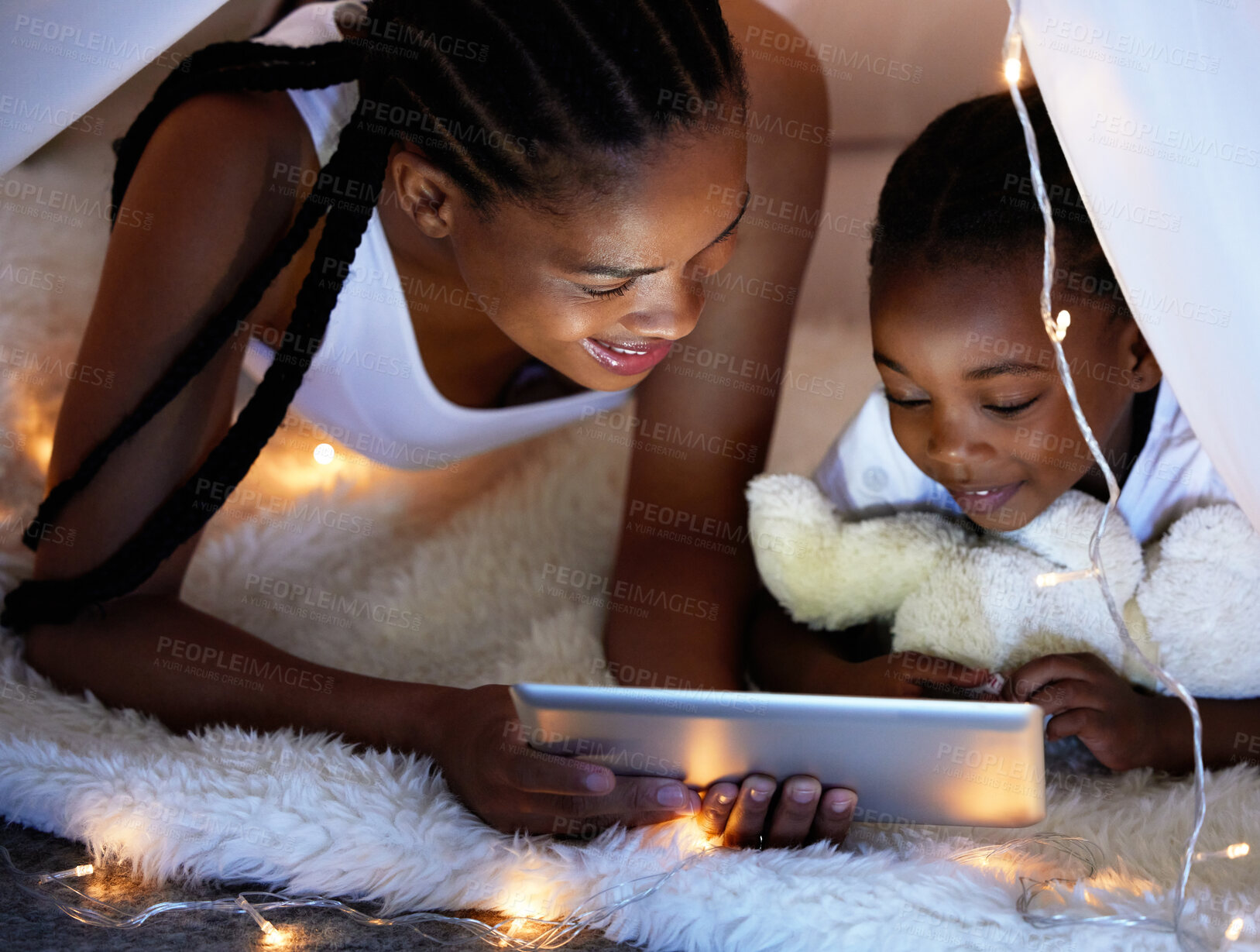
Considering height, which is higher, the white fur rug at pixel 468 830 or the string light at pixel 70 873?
the white fur rug at pixel 468 830

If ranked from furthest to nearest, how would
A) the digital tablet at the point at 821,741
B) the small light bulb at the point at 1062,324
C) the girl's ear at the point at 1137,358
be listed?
the girl's ear at the point at 1137,358 < the small light bulb at the point at 1062,324 < the digital tablet at the point at 821,741

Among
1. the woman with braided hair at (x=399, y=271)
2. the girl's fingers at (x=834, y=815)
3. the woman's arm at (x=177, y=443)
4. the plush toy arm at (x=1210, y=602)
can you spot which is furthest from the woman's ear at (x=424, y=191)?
the plush toy arm at (x=1210, y=602)

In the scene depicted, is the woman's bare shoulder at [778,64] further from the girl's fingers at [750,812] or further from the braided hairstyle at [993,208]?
the girl's fingers at [750,812]

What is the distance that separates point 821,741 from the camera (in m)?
0.71

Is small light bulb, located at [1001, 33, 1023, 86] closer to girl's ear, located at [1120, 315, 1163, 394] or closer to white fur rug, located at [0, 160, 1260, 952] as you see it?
girl's ear, located at [1120, 315, 1163, 394]

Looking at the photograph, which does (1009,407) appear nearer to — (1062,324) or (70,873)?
(1062,324)

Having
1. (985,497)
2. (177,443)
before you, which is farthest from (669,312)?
(177,443)

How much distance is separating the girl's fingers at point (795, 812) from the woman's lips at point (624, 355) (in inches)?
16.3

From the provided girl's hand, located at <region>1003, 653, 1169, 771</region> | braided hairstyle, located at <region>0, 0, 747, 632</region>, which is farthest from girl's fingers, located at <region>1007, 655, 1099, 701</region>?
braided hairstyle, located at <region>0, 0, 747, 632</region>

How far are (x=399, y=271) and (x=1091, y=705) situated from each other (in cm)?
79

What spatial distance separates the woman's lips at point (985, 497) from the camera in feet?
3.31

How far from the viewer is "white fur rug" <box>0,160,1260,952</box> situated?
0.70m

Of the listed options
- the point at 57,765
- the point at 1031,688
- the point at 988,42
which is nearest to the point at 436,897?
the point at 57,765

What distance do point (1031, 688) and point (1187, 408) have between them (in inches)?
10.6
